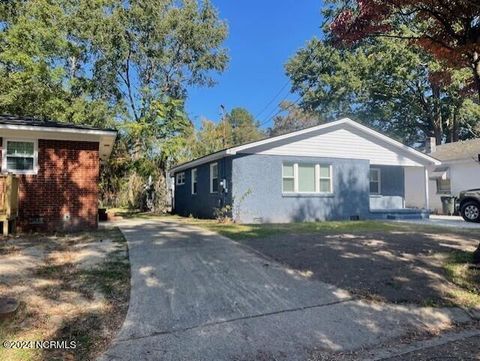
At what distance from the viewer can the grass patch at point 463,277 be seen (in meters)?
5.59

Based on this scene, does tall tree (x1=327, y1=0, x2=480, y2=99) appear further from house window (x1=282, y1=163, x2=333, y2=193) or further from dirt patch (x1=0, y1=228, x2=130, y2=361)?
house window (x1=282, y1=163, x2=333, y2=193)

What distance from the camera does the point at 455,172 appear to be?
71.6ft

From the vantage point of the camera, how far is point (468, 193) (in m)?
14.8

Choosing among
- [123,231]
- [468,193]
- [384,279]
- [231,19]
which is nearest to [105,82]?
[231,19]

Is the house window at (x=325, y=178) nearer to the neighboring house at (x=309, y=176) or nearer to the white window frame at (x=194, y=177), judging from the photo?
the neighboring house at (x=309, y=176)

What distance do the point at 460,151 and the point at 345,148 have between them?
32.2ft

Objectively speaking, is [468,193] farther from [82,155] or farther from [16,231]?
[16,231]

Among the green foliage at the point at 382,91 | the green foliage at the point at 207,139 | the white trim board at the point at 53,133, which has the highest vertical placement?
the green foliage at the point at 382,91

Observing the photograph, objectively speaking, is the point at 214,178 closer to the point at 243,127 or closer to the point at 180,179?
the point at 180,179

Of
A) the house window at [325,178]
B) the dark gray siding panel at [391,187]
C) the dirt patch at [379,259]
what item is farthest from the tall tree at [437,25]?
the dark gray siding panel at [391,187]

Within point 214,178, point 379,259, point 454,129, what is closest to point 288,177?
point 214,178

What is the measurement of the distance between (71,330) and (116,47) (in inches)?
Result: 899

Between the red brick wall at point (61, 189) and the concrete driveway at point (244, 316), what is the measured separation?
17.1 feet

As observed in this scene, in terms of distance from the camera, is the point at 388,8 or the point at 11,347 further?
the point at 388,8
